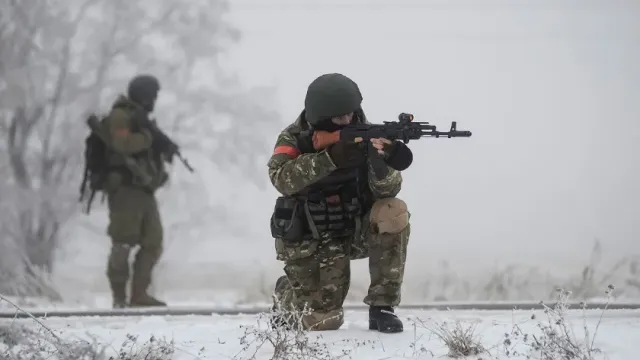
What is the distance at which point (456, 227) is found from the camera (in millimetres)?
6113

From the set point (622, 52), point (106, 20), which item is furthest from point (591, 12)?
point (106, 20)

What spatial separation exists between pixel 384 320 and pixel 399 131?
83 cm

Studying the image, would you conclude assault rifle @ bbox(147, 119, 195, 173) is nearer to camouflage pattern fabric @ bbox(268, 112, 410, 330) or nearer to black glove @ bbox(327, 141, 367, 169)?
camouflage pattern fabric @ bbox(268, 112, 410, 330)

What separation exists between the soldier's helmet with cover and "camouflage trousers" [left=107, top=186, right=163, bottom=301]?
62 cm

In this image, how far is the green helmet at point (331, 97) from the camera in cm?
343

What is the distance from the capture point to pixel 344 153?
323cm

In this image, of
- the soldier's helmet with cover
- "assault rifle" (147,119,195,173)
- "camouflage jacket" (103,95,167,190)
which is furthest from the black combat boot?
the soldier's helmet with cover

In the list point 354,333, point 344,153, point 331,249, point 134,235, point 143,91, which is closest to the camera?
point 344,153

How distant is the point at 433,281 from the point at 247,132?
2007 mm

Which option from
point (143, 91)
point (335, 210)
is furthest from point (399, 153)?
point (143, 91)

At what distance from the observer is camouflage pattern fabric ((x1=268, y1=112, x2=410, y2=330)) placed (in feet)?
11.1

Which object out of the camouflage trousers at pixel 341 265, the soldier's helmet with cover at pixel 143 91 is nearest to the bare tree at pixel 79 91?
the soldier's helmet with cover at pixel 143 91

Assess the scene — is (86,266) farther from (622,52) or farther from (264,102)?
(622,52)

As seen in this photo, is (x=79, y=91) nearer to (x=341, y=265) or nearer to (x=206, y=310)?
(x=206, y=310)
